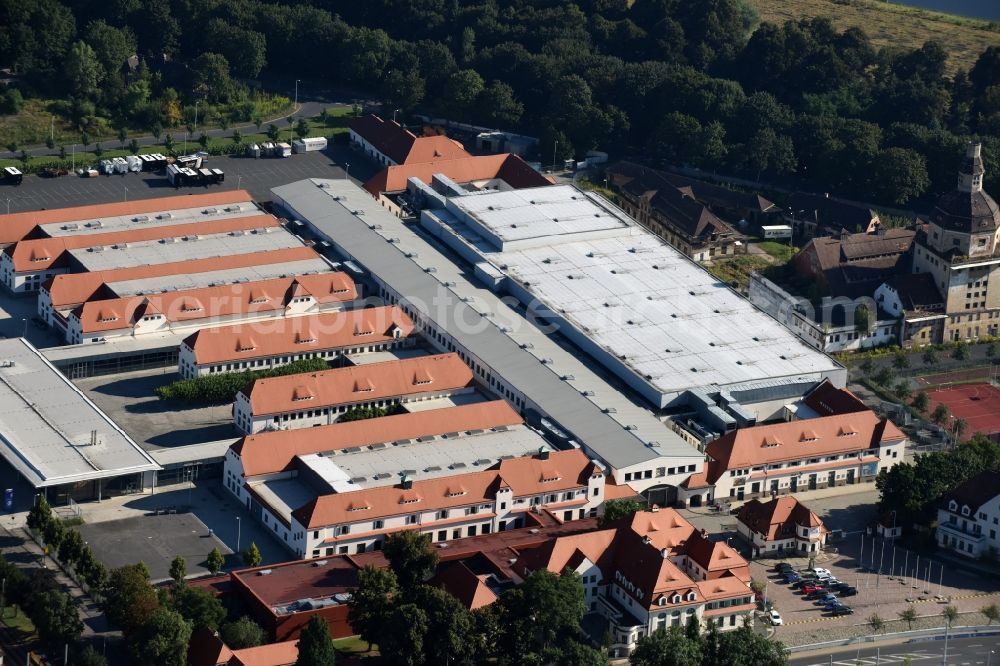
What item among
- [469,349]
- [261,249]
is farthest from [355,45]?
[469,349]

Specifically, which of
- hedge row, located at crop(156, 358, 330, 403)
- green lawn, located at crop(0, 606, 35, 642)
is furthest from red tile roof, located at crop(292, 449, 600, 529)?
hedge row, located at crop(156, 358, 330, 403)

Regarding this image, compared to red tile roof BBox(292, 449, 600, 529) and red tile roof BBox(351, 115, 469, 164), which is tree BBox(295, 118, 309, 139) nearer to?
red tile roof BBox(351, 115, 469, 164)

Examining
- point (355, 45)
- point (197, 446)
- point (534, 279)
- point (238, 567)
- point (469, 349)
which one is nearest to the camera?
point (238, 567)

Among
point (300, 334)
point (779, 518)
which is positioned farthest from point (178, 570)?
point (779, 518)

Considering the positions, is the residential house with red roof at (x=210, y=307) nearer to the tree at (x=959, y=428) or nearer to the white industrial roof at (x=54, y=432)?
the white industrial roof at (x=54, y=432)

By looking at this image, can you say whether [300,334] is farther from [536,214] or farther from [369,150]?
[369,150]

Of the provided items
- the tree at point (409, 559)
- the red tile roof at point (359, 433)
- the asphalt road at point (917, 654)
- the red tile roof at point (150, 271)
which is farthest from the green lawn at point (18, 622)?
the red tile roof at point (150, 271)

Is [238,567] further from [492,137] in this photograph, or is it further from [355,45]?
[355,45]
